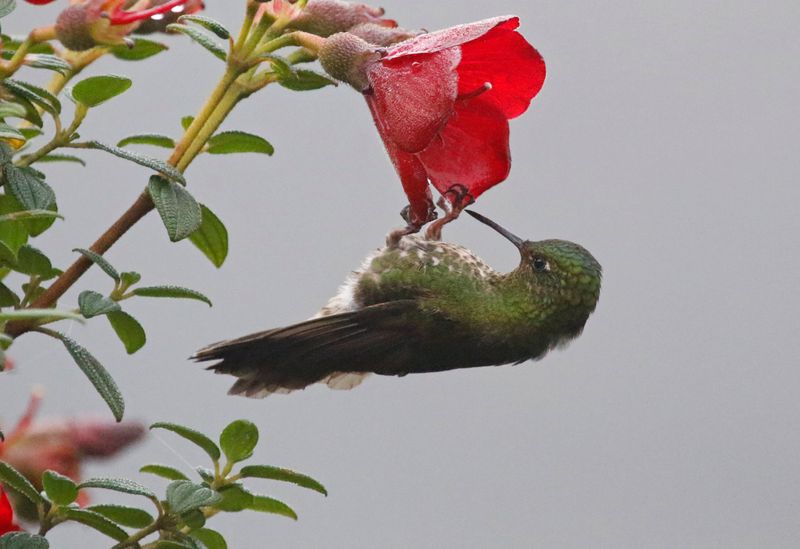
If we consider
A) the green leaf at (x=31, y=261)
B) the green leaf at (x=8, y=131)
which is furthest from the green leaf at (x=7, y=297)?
the green leaf at (x=8, y=131)

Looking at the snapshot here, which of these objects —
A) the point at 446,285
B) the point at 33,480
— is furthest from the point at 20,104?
the point at 446,285

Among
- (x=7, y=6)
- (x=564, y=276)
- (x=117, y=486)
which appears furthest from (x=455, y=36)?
(x=564, y=276)

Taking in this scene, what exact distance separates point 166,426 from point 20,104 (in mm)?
252

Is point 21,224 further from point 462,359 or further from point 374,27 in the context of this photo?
point 462,359

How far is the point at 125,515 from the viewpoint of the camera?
773mm

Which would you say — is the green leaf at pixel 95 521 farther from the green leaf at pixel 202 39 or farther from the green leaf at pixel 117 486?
the green leaf at pixel 202 39

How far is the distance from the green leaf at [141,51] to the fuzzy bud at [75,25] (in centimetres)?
15

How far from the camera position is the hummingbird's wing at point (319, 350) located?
33.4 inches

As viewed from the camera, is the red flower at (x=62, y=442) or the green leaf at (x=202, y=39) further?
the red flower at (x=62, y=442)

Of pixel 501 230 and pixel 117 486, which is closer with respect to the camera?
pixel 117 486

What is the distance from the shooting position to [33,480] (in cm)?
84

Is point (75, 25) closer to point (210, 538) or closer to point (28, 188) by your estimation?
point (28, 188)

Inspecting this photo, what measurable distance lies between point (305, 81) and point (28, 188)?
189mm

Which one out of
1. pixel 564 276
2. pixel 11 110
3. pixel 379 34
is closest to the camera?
pixel 11 110
